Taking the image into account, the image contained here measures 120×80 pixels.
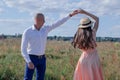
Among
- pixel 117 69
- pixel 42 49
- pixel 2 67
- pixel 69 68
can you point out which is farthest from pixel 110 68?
pixel 42 49

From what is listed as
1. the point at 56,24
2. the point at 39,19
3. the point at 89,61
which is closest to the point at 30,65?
the point at 39,19

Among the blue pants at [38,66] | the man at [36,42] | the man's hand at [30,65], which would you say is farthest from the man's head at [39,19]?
the man's hand at [30,65]

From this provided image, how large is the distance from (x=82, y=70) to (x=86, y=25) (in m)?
0.77

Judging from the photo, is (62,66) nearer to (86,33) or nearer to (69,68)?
(69,68)

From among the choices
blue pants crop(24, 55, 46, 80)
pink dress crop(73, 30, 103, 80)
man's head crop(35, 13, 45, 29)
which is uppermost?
man's head crop(35, 13, 45, 29)

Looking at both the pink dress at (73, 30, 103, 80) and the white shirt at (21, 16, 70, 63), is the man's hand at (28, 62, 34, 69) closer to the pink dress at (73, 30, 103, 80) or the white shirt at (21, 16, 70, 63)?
the white shirt at (21, 16, 70, 63)

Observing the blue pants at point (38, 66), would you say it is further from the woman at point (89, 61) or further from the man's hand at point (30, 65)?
the woman at point (89, 61)

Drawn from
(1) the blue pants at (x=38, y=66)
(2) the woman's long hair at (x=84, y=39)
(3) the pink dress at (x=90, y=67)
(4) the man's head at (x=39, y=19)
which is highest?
(4) the man's head at (x=39, y=19)

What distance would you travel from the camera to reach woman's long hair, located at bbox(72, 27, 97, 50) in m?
6.37

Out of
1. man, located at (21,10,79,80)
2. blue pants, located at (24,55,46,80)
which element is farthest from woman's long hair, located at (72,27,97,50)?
blue pants, located at (24,55,46,80)

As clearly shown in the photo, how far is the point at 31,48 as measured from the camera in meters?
7.77

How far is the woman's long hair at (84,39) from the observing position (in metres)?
6.37

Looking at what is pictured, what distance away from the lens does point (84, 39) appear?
636cm

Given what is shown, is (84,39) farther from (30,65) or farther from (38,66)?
(38,66)
